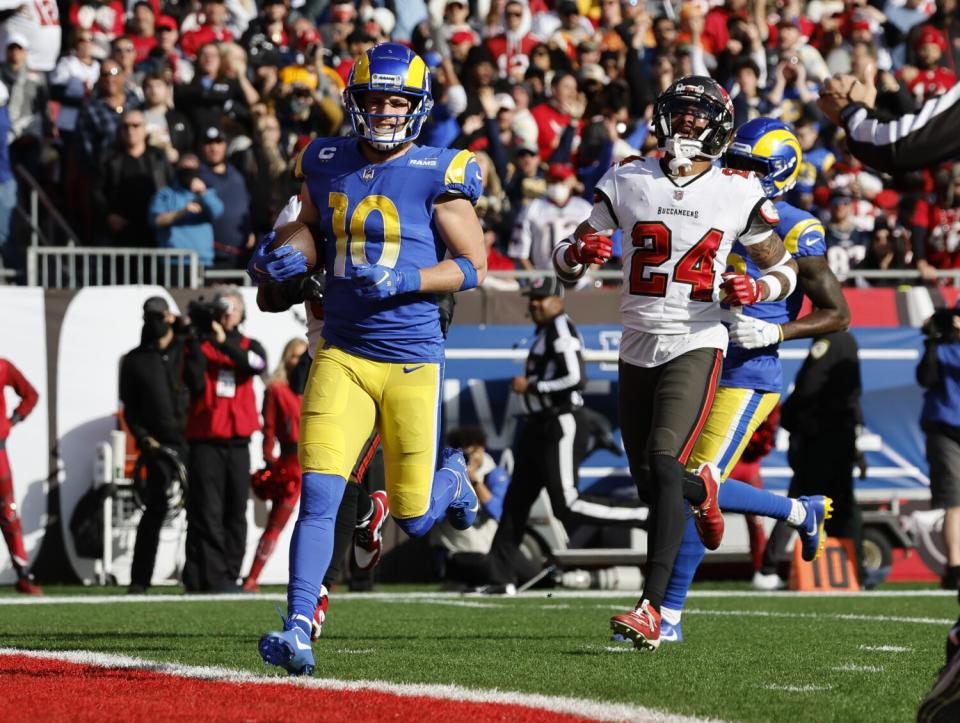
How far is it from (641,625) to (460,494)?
846 mm

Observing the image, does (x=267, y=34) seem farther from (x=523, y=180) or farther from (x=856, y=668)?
(x=856, y=668)

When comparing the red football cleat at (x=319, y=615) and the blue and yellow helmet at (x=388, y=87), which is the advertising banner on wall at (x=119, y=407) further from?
the blue and yellow helmet at (x=388, y=87)

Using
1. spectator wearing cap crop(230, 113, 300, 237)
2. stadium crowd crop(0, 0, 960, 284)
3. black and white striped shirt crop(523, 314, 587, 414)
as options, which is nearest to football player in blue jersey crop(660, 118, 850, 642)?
black and white striped shirt crop(523, 314, 587, 414)

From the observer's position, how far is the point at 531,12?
1736 centimetres

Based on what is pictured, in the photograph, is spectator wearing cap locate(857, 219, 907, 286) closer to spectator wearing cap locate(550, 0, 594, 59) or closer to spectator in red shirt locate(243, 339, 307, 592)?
spectator wearing cap locate(550, 0, 594, 59)

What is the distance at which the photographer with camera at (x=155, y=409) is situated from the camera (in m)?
11.2

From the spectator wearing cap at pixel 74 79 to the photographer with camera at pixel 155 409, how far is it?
3262 millimetres

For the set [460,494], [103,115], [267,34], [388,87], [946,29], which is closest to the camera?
[388,87]

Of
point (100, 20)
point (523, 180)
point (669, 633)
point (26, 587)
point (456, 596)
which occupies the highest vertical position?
point (100, 20)

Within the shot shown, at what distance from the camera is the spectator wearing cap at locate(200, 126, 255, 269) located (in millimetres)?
13367

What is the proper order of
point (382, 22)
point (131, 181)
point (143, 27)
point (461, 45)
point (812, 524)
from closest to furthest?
point (812, 524) < point (131, 181) < point (143, 27) < point (461, 45) < point (382, 22)

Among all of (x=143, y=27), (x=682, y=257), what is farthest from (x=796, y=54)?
(x=682, y=257)

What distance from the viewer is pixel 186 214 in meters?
13.0

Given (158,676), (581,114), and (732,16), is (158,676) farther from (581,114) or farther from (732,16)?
(732,16)
